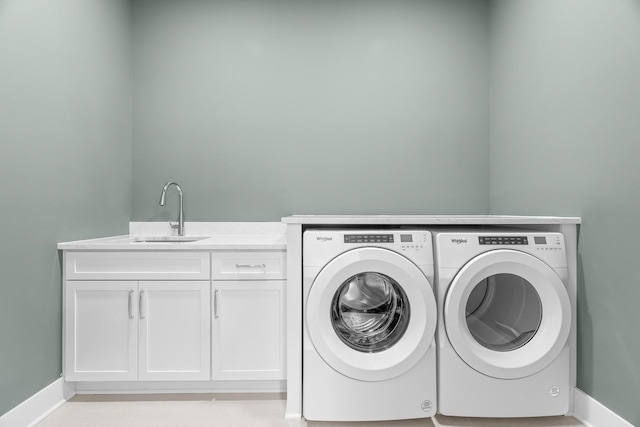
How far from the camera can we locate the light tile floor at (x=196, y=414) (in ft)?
5.74

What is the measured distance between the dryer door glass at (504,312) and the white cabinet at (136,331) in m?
1.45

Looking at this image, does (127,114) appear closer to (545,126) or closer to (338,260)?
(338,260)

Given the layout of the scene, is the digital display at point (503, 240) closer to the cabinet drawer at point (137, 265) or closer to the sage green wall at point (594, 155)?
the sage green wall at point (594, 155)

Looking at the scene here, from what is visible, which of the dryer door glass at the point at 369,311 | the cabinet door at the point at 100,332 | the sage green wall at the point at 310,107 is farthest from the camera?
the sage green wall at the point at 310,107

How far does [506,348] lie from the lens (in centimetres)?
174

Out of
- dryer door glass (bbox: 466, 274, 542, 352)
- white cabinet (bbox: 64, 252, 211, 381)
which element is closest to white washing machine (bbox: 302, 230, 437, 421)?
dryer door glass (bbox: 466, 274, 542, 352)

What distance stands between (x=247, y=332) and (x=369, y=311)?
68 centimetres

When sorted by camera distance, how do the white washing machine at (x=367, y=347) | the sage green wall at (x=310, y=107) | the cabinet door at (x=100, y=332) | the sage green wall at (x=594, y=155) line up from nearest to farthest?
the sage green wall at (x=594, y=155) < the white washing machine at (x=367, y=347) < the cabinet door at (x=100, y=332) < the sage green wall at (x=310, y=107)

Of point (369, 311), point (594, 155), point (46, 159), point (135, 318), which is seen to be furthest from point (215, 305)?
point (594, 155)

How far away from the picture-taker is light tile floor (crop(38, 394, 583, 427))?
1.75 m

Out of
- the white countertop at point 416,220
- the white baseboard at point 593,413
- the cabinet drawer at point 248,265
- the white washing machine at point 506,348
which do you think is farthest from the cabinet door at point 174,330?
the white baseboard at point 593,413

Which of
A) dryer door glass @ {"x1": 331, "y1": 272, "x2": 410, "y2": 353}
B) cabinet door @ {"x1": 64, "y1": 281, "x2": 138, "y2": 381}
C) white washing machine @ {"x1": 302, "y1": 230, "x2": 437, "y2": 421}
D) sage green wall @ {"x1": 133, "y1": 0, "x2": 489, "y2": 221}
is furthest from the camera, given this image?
sage green wall @ {"x1": 133, "y1": 0, "x2": 489, "y2": 221}

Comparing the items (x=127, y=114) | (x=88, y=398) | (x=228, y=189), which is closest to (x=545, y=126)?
(x=228, y=189)

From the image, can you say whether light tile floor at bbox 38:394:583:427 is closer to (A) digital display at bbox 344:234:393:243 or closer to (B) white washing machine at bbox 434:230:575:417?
(B) white washing machine at bbox 434:230:575:417
